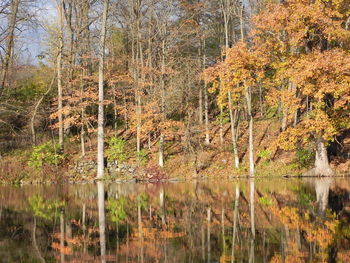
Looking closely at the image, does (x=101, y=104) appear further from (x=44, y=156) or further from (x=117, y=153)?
(x=44, y=156)

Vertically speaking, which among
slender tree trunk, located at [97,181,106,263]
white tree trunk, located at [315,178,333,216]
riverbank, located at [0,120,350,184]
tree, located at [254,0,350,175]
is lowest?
slender tree trunk, located at [97,181,106,263]

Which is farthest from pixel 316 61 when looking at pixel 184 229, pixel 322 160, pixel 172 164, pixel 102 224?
pixel 102 224

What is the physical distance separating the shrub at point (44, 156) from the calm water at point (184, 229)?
39.1ft

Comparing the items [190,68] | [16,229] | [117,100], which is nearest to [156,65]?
[190,68]

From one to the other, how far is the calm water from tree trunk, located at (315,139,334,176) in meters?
6.77

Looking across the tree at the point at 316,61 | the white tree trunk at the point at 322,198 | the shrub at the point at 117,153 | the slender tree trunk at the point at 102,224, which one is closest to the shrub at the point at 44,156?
the shrub at the point at 117,153

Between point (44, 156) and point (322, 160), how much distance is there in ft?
55.1

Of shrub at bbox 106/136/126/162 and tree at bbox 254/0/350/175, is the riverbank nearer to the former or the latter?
shrub at bbox 106/136/126/162

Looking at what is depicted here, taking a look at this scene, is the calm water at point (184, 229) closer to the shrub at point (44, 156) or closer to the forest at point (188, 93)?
the forest at point (188, 93)

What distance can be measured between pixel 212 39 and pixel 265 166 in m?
16.5

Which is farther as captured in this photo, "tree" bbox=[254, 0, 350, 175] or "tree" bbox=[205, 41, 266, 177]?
"tree" bbox=[205, 41, 266, 177]

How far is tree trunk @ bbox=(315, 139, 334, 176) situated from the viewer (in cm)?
2186

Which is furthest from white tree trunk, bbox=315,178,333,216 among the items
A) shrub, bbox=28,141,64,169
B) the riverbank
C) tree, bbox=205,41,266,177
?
shrub, bbox=28,141,64,169

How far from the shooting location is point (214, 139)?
2947cm
